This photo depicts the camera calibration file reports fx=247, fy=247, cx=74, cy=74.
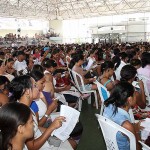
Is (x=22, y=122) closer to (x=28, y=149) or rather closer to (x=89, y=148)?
(x=28, y=149)

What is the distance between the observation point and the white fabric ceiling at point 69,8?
23969 mm

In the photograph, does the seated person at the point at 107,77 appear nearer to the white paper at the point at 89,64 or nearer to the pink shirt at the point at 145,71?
the pink shirt at the point at 145,71

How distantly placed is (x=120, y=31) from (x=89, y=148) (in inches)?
868

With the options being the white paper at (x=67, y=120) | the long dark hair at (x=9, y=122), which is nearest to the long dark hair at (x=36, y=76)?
the white paper at (x=67, y=120)

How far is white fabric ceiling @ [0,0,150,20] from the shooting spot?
23969 millimetres

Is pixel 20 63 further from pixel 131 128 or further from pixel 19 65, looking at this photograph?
pixel 131 128

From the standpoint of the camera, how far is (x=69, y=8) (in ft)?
91.3

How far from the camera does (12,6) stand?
2586 centimetres

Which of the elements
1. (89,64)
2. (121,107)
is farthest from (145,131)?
(89,64)

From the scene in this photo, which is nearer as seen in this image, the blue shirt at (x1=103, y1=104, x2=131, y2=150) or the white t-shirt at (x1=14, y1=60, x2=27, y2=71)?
the blue shirt at (x1=103, y1=104, x2=131, y2=150)

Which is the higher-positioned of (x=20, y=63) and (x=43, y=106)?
(x=20, y=63)

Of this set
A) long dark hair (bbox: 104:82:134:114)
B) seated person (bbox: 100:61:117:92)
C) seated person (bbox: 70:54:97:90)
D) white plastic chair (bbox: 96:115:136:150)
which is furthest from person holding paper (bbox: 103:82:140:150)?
seated person (bbox: 70:54:97:90)

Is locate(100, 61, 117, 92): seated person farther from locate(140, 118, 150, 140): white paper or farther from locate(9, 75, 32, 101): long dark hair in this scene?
locate(9, 75, 32, 101): long dark hair

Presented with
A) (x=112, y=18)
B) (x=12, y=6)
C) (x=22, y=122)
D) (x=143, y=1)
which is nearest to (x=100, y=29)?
(x=112, y=18)
